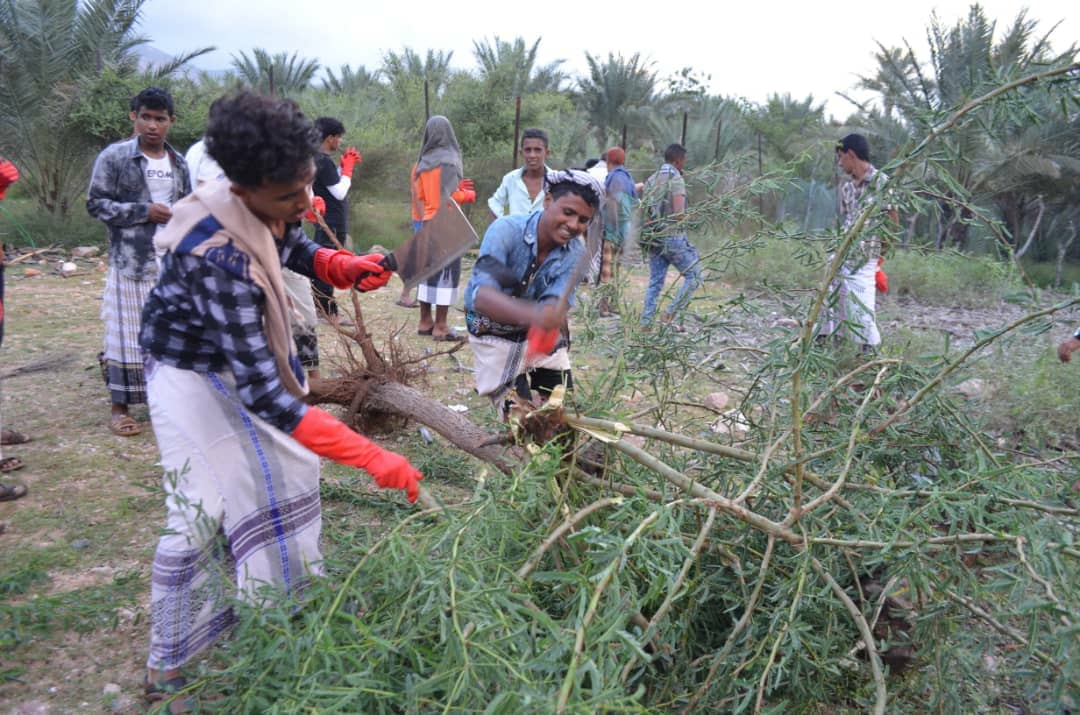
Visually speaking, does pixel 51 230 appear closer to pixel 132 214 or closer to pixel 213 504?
pixel 132 214

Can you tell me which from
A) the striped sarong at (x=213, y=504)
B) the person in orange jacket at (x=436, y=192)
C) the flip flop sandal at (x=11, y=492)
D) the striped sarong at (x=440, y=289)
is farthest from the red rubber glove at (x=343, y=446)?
the striped sarong at (x=440, y=289)

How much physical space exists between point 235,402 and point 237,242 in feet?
1.61

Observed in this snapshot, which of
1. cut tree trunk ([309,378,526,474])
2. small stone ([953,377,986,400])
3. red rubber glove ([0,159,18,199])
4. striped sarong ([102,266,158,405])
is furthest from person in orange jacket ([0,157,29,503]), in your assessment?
→ small stone ([953,377,986,400])

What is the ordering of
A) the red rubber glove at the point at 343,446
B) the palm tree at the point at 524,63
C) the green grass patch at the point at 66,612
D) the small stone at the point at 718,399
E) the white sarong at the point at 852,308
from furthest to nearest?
the palm tree at the point at 524,63 → the small stone at the point at 718,399 → the green grass patch at the point at 66,612 → the white sarong at the point at 852,308 → the red rubber glove at the point at 343,446

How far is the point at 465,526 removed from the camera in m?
1.87

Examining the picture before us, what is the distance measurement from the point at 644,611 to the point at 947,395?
4.27ft

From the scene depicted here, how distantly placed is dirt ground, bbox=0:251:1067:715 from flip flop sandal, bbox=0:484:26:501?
39mm

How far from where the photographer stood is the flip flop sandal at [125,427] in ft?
13.6

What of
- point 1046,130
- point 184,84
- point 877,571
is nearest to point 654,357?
point 877,571

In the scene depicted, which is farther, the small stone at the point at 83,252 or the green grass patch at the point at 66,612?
the small stone at the point at 83,252

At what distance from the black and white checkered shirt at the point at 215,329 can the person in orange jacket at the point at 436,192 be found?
368 centimetres

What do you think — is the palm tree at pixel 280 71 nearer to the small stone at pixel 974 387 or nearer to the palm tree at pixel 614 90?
the palm tree at pixel 614 90

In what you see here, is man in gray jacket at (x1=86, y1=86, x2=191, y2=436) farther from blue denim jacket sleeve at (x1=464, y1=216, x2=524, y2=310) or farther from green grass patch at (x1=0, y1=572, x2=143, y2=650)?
blue denim jacket sleeve at (x1=464, y1=216, x2=524, y2=310)

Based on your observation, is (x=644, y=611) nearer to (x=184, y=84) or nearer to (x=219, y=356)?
(x=219, y=356)
